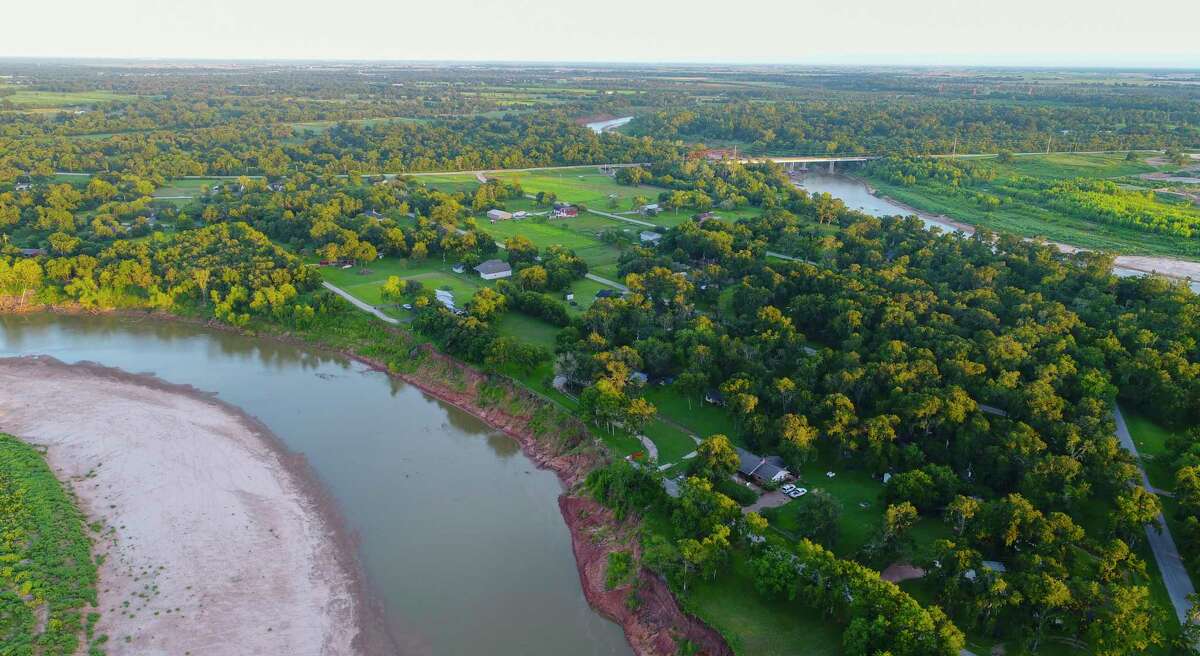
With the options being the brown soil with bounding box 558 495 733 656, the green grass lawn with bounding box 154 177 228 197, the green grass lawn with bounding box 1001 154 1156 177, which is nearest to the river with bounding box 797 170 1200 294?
the green grass lawn with bounding box 1001 154 1156 177

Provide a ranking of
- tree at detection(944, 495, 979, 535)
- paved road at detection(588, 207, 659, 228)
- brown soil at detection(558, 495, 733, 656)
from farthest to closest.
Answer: paved road at detection(588, 207, 659, 228)
tree at detection(944, 495, 979, 535)
brown soil at detection(558, 495, 733, 656)

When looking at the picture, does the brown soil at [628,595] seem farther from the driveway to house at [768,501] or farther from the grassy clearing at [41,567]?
the grassy clearing at [41,567]

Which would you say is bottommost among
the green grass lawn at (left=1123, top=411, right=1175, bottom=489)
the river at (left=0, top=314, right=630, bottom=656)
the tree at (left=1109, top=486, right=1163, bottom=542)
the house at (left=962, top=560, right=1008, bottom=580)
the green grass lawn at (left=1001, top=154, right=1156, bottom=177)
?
the river at (left=0, top=314, right=630, bottom=656)

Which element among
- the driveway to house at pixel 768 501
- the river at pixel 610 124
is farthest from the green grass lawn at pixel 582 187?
the driveway to house at pixel 768 501

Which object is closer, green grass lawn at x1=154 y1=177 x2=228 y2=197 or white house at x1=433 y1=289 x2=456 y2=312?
white house at x1=433 y1=289 x2=456 y2=312

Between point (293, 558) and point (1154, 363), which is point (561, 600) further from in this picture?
point (1154, 363)

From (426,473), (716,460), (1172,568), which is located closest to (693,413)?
(716,460)

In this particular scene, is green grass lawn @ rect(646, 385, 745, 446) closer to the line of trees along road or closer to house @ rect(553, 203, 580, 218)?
the line of trees along road
